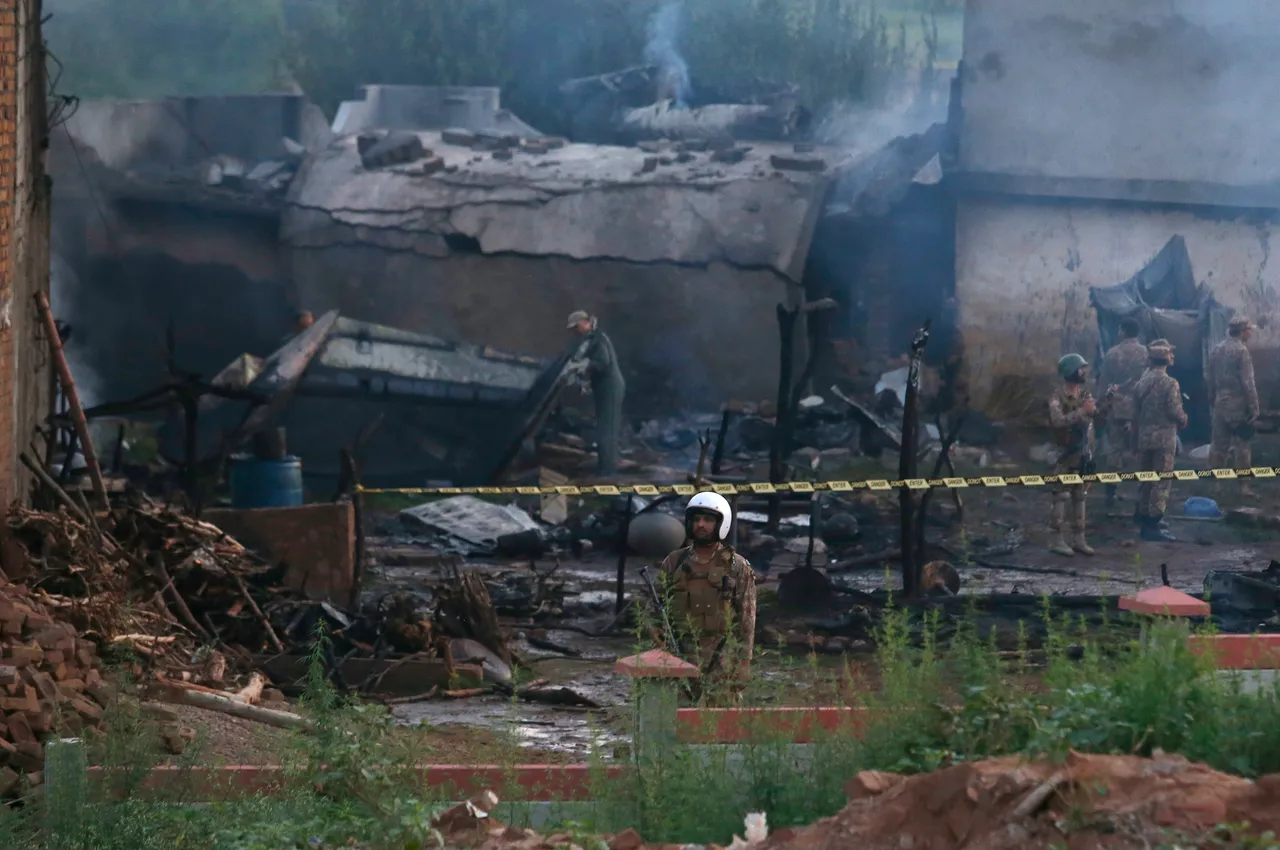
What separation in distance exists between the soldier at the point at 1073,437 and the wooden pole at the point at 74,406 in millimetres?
7278

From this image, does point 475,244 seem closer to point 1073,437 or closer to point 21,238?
point 1073,437

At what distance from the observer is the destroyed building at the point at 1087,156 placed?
19938mm

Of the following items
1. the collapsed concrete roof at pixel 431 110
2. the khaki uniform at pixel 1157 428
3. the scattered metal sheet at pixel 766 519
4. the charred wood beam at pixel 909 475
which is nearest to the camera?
the charred wood beam at pixel 909 475

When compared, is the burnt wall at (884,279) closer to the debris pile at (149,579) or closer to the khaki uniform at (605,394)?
the khaki uniform at (605,394)

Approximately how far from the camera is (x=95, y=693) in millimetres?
7258

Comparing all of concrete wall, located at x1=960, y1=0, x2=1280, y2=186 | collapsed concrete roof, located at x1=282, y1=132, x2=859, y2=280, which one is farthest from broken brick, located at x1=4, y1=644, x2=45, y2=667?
concrete wall, located at x1=960, y1=0, x2=1280, y2=186

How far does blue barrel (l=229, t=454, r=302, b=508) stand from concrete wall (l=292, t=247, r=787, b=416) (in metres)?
8.32

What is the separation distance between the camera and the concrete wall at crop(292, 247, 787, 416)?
20.5 m

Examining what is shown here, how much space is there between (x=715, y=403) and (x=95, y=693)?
14082mm

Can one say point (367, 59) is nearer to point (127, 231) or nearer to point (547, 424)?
point (127, 231)

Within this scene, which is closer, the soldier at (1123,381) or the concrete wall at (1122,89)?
the soldier at (1123,381)

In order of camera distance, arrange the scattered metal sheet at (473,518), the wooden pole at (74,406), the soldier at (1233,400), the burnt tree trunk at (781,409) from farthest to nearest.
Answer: the soldier at (1233,400)
the scattered metal sheet at (473,518)
the burnt tree trunk at (781,409)
the wooden pole at (74,406)

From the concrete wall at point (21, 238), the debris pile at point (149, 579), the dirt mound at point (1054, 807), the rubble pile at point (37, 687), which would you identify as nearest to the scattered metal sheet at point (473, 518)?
the concrete wall at point (21, 238)

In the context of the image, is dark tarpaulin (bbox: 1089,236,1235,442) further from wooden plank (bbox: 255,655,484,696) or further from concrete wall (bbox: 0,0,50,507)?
concrete wall (bbox: 0,0,50,507)
